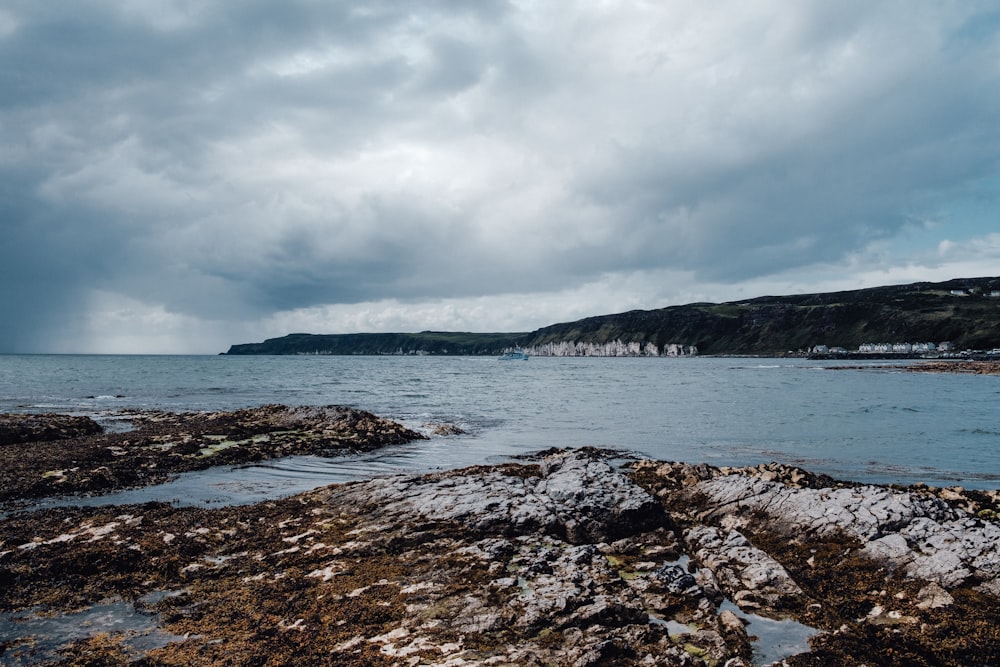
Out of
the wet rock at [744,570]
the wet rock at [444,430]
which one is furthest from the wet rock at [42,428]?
the wet rock at [744,570]

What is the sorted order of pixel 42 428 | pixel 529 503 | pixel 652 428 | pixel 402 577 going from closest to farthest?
pixel 402 577 < pixel 529 503 < pixel 42 428 < pixel 652 428

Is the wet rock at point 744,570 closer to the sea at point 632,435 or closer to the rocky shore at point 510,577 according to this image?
the rocky shore at point 510,577

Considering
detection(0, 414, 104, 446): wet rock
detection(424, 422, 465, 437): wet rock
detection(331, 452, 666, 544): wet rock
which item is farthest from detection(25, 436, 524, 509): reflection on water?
detection(0, 414, 104, 446): wet rock

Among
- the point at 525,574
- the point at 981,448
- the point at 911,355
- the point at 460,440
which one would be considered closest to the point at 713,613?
the point at 525,574

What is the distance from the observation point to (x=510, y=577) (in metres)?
10.2

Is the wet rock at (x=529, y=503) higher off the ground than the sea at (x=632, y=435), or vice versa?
the wet rock at (x=529, y=503)

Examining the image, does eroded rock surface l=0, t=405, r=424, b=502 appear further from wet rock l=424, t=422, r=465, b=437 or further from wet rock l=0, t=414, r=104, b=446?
wet rock l=424, t=422, r=465, b=437

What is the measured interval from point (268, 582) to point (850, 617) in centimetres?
1013

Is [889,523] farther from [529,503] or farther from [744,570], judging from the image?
[529,503]

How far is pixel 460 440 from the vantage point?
32312 millimetres

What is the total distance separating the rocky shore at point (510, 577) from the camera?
7.93 metres

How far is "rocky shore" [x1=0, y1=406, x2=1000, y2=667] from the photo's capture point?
7.93 m

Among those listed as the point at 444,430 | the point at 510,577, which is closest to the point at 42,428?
the point at 444,430

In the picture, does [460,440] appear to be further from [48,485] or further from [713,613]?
[713,613]
